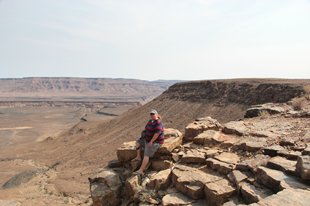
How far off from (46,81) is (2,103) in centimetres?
8210

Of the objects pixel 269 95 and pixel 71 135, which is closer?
pixel 269 95

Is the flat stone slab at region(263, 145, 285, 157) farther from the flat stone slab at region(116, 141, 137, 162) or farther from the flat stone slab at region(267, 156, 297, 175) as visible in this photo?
the flat stone slab at region(116, 141, 137, 162)

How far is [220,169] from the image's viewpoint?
766 cm

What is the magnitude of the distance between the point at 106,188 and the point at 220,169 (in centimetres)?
326

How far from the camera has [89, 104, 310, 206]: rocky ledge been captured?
6.37 m

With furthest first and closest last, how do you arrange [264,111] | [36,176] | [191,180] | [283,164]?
1. [36,176]
2. [264,111]
3. [191,180]
4. [283,164]

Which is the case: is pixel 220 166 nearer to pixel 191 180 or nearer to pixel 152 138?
pixel 191 180

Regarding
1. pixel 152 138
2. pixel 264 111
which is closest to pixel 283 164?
pixel 152 138

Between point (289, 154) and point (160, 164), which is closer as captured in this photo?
point (289, 154)

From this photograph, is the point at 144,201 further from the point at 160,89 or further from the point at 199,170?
the point at 160,89

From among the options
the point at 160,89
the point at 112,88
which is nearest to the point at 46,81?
the point at 112,88

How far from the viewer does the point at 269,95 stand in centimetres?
3244

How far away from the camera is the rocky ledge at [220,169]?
6.37 m

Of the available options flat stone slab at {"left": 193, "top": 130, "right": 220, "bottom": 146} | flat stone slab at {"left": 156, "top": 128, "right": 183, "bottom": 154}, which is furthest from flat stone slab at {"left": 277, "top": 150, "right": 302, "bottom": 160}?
flat stone slab at {"left": 156, "top": 128, "right": 183, "bottom": 154}
